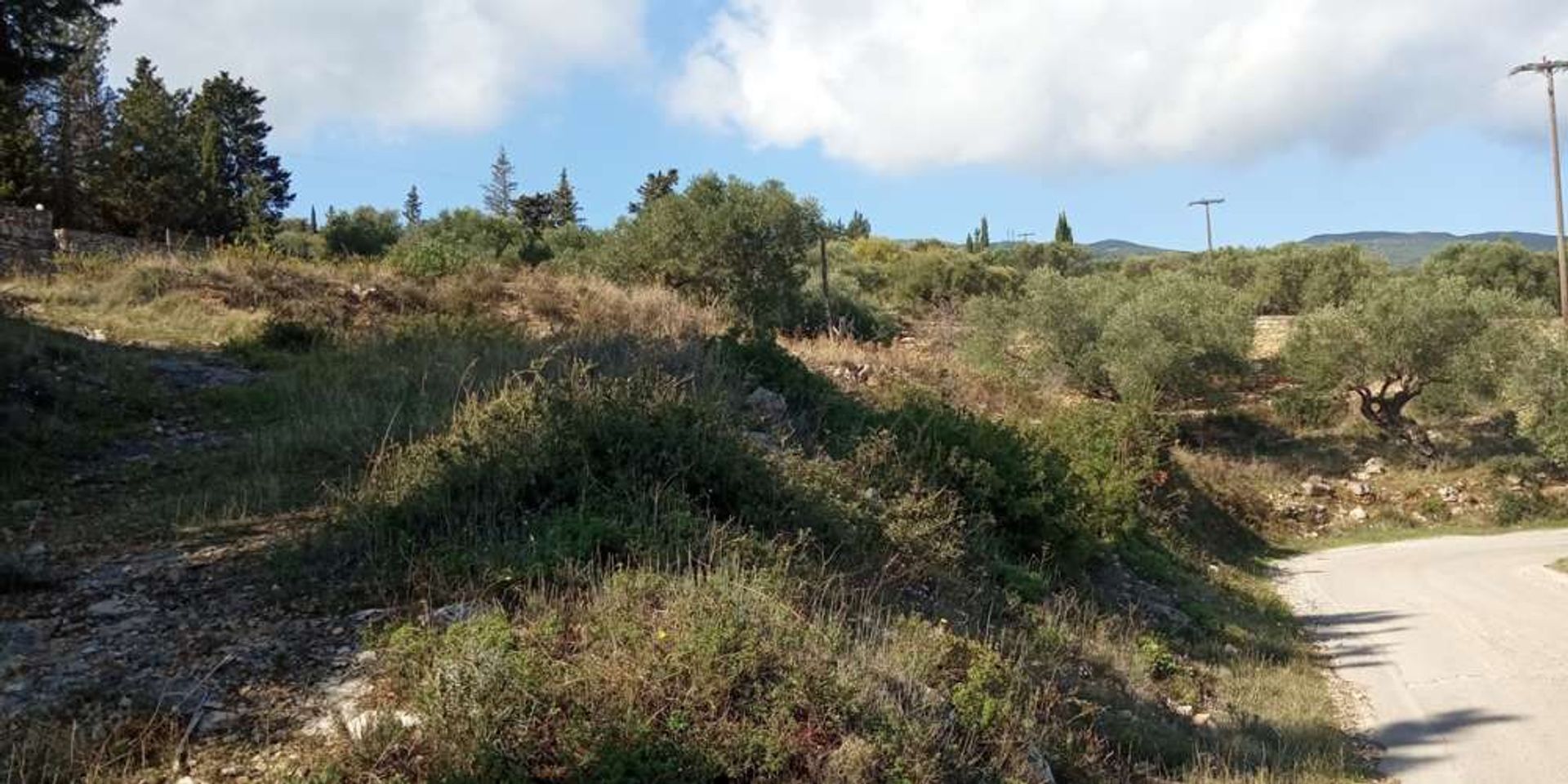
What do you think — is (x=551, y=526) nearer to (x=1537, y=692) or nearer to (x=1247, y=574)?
(x=1537, y=692)

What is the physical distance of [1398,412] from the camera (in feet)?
97.6

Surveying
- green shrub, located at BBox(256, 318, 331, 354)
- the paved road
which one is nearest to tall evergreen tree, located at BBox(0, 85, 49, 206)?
green shrub, located at BBox(256, 318, 331, 354)

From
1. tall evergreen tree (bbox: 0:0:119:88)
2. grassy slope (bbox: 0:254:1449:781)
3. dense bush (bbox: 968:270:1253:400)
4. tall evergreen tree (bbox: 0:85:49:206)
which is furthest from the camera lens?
tall evergreen tree (bbox: 0:85:49:206)

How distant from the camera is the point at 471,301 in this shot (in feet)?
55.9

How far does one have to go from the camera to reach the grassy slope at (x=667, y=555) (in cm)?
406

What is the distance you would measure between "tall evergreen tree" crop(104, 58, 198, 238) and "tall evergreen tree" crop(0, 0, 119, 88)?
28.2 metres

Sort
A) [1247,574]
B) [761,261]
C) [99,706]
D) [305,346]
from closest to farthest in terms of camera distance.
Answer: [99,706]
[305,346]
[1247,574]
[761,261]

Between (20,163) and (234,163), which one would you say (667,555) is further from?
(234,163)

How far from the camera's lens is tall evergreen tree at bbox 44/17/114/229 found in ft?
124

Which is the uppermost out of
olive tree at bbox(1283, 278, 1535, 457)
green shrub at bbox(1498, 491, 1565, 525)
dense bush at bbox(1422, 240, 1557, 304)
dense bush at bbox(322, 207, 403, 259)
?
dense bush at bbox(322, 207, 403, 259)

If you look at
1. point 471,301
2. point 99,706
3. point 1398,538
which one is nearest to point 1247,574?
point 1398,538

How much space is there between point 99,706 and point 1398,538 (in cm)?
→ 2742

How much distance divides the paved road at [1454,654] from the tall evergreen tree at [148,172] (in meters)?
41.1

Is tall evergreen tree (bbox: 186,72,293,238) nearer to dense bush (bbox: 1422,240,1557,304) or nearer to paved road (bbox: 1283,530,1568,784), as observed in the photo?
paved road (bbox: 1283,530,1568,784)
